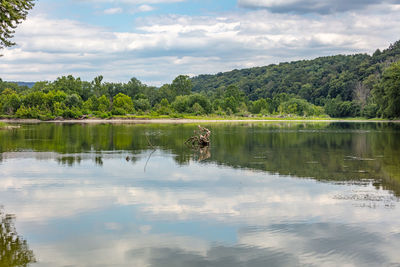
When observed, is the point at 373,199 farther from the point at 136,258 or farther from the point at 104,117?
the point at 104,117

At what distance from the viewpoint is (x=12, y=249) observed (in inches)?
410

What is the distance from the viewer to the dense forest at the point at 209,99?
11681cm

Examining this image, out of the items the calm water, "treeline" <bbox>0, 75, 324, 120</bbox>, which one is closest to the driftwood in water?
the calm water

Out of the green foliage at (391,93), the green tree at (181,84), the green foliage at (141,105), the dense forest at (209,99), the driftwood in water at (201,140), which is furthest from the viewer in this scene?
the green tree at (181,84)

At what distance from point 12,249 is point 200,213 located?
559cm

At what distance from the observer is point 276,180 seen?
20000 millimetres

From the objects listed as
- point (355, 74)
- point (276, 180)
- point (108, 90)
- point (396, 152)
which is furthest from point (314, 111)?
point (276, 180)

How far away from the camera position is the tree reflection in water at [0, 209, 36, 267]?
9664 mm

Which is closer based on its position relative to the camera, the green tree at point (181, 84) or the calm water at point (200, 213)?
the calm water at point (200, 213)

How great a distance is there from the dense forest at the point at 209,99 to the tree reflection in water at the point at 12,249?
287 feet

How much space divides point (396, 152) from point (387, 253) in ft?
80.3

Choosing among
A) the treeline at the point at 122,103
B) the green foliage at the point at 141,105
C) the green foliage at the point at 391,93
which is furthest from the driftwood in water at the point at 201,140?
the green foliage at the point at 141,105

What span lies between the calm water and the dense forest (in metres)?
76.2

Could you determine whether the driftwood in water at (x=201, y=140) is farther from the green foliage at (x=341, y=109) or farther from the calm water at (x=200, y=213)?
the green foliage at (x=341, y=109)
